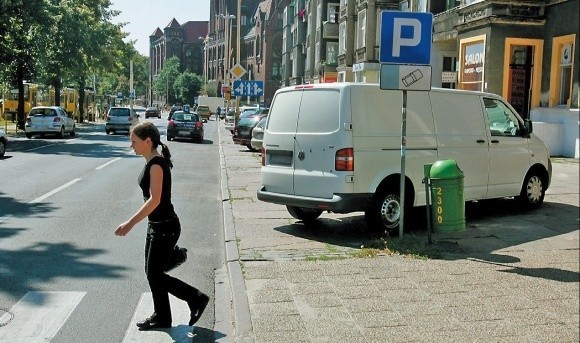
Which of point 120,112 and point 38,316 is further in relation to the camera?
point 120,112

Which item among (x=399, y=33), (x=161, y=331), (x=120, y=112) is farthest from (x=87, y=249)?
(x=120, y=112)

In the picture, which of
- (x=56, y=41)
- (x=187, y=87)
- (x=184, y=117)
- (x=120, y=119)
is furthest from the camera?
(x=187, y=87)

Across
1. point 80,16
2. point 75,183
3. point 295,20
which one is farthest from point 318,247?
point 295,20

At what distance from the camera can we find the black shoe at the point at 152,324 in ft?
18.1

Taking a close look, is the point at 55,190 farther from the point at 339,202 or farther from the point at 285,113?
the point at 339,202

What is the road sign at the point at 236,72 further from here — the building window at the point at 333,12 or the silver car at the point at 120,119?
the building window at the point at 333,12

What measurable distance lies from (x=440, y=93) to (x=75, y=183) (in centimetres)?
979

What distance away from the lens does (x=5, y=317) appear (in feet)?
18.6

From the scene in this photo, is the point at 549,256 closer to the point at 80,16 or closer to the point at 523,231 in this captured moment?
the point at 523,231

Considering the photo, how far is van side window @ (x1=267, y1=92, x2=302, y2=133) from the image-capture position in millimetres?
9672

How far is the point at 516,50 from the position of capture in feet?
74.5

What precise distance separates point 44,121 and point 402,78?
30388 mm

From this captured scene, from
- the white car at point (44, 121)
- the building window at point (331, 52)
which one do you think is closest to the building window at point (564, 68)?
the white car at point (44, 121)

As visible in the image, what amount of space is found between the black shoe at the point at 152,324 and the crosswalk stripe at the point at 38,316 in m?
0.68
